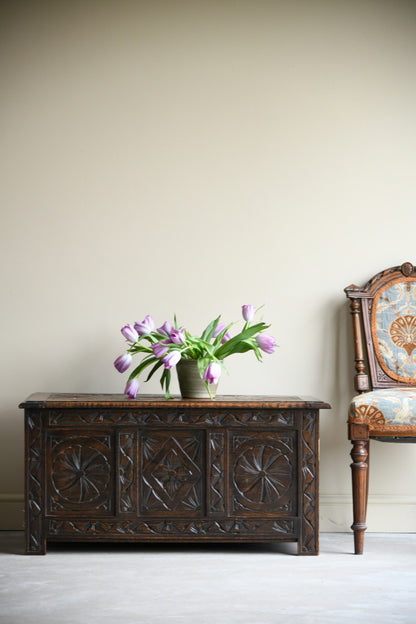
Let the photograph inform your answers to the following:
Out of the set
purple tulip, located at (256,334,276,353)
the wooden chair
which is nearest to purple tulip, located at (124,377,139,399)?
purple tulip, located at (256,334,276,353)

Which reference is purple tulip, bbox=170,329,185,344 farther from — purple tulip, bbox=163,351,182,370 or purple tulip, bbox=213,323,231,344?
purple tulip, bbox=213,323,231,344

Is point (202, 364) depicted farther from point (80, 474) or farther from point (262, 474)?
point (80, 474)

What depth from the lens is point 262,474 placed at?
244 centimetres

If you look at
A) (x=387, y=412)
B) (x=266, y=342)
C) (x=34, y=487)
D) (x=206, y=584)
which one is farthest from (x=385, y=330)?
(x=34, y=487)

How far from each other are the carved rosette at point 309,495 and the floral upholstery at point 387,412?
17 centimetres

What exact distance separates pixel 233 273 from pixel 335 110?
0.88 m

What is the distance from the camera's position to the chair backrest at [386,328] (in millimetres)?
2820

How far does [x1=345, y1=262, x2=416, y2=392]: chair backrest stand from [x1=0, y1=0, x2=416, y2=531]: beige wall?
11 cm

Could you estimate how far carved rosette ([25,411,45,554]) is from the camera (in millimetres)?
2396

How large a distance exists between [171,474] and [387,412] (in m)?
0.82

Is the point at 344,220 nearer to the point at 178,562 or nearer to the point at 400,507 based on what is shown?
the point at 400,507

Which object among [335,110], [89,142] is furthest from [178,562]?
[335,110]

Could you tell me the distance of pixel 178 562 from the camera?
2.33 metres

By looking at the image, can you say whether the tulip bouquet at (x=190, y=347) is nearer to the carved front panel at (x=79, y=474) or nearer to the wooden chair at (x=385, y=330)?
the carved front panel at (x=79, y=474)
